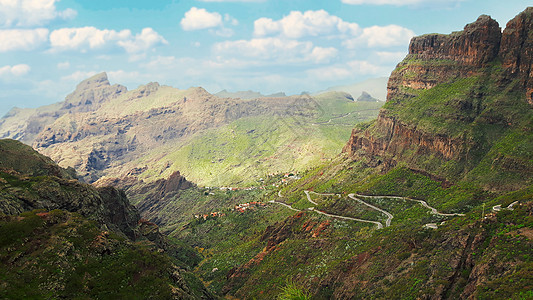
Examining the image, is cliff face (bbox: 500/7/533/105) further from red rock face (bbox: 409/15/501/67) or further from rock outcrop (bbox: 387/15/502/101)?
rock outcrop (bbox: 387/15/502/101)

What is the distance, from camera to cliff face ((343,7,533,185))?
121375mm

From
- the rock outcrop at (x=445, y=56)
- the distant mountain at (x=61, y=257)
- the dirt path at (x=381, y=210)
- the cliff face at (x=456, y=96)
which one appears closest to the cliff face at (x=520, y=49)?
the cliff face at (x=456, y=96)

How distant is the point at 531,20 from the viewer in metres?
119

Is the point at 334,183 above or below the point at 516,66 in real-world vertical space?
below

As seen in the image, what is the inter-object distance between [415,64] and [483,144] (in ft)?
237

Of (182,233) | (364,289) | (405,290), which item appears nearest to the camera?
(405,290)

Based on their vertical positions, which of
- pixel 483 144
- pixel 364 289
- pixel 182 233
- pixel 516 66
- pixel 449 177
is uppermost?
pixel 516 66

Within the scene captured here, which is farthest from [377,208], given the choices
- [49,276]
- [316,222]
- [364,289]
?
[49,276]

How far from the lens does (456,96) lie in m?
139

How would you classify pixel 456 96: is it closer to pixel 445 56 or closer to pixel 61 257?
pixel 445 56

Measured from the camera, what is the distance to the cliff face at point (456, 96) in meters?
121

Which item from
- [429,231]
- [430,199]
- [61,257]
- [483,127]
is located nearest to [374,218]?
[430,199]

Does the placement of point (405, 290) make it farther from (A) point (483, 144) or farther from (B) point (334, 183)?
(B) point (334, 183)

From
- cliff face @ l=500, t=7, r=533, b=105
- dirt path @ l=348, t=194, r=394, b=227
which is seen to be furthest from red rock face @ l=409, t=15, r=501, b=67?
dirt path @ l=348, t=194, r=394, b=227
